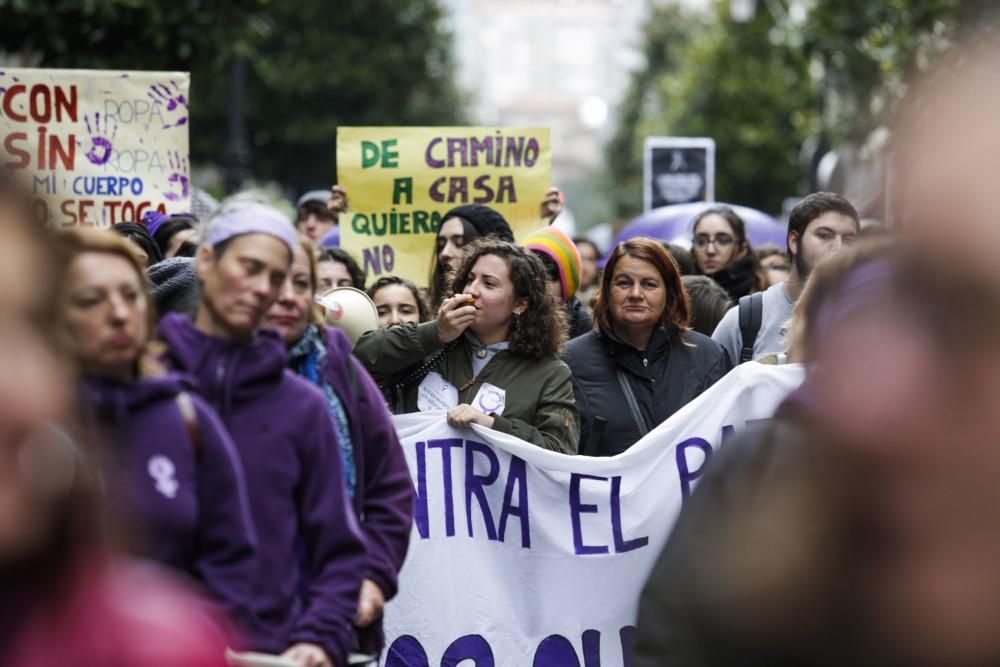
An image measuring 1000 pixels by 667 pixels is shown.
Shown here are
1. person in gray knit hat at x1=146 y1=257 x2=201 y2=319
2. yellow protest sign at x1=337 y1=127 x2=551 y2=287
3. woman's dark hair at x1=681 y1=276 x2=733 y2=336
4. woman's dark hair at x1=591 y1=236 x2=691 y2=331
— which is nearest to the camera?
person in gray knit hat at x1=146 y1=257 x2=201 y2=319

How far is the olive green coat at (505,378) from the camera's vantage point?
5320 millimetres

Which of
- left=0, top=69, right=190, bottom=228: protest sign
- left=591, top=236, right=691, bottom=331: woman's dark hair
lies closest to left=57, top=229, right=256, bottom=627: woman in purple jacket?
left=591, top=236, right=691, bottom=331: woman's dark hair

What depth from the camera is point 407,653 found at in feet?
17.5

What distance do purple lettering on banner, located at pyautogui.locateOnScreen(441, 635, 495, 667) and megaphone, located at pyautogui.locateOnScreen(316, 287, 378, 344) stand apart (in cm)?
107

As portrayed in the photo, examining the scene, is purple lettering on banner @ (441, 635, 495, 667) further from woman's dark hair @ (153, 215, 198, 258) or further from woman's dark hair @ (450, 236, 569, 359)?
woman's dark hair @ (153, 215, 198, 258)

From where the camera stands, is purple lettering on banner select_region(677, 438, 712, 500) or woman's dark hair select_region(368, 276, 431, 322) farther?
woman's dark hair select_region(368, 276, 431, 322)

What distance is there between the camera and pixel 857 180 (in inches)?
1247

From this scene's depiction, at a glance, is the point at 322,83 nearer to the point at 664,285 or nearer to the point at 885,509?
the point at 664,285

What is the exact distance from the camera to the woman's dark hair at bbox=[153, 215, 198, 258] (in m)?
7.20

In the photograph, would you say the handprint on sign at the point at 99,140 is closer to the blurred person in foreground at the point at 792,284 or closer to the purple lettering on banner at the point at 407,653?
the blurred person in foreground at the point at 792,284

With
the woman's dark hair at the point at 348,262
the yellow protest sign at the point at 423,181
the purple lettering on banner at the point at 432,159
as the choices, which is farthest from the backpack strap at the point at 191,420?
the purple lettering on banner at the point at 432,159

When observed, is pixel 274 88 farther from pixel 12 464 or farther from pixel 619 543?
pixel 12 464

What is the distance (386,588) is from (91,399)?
0.99 metres

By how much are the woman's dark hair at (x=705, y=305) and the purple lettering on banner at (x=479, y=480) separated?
204 cm
